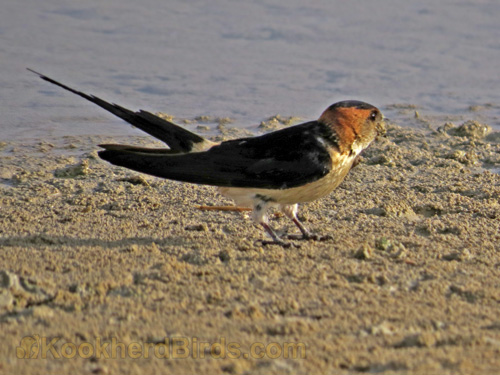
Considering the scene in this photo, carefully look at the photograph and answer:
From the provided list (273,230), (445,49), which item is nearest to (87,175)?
(273,230)

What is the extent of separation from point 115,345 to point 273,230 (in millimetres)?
2054

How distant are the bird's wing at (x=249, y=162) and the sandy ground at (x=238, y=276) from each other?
351 millimetres

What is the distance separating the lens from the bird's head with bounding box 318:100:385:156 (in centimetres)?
493

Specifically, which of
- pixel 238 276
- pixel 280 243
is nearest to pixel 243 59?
pixel 280 243

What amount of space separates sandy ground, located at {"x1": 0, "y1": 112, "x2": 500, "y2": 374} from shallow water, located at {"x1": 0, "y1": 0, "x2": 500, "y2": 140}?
5.08 feet

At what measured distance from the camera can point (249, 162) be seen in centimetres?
482

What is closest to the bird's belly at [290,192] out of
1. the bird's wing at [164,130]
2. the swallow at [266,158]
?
the swallow at [266,158]

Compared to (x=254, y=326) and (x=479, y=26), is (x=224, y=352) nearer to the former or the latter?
(x=254, y=326)

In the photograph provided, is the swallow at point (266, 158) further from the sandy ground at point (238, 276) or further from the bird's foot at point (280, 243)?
the sandy ground at point (238, 276)

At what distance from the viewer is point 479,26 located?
10672 millimetres

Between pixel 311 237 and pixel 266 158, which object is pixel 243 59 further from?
pixel 311 237

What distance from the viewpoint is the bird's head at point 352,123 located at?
493 centimetres

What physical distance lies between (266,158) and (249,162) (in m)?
0.10

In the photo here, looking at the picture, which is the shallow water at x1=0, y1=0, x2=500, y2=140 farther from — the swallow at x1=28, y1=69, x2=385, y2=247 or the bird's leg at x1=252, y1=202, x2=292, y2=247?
the bird's leg at x1=252, y1=202, x2=292, y2=247
